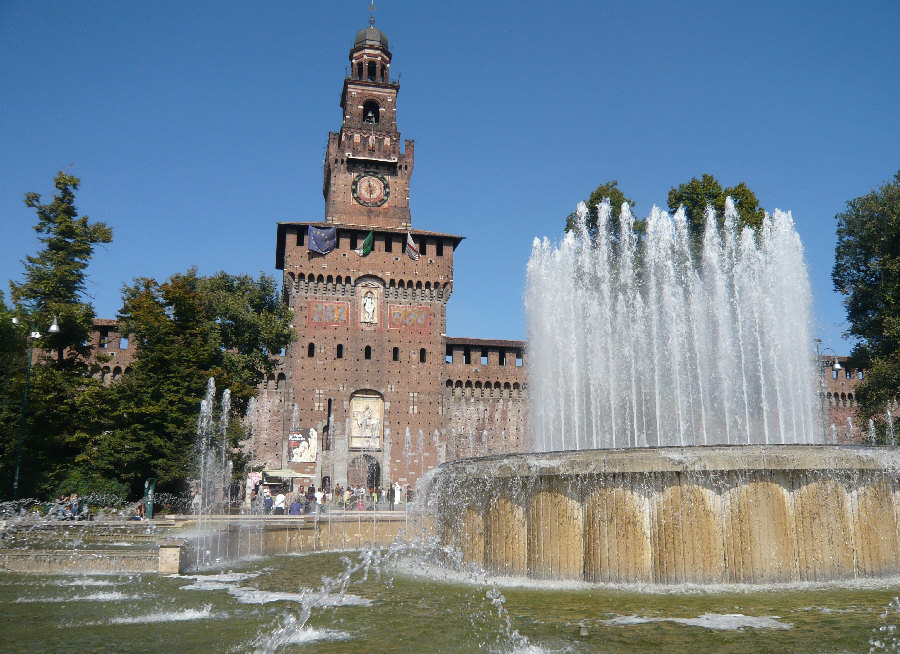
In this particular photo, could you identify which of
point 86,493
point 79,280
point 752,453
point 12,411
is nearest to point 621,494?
point 752,453

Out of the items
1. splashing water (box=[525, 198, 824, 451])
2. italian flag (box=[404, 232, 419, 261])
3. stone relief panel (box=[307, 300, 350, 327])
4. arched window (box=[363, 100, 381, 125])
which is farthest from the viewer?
arched window (box=[363, 100, 381, 125])

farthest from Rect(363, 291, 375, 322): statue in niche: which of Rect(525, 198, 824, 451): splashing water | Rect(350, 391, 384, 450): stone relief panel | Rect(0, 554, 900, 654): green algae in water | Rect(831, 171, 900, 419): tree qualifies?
Rect(0, 554, 900, 654): green algae in water

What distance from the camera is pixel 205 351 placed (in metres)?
23.2

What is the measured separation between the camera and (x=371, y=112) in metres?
37.4

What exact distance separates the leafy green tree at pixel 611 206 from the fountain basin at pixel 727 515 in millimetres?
20823

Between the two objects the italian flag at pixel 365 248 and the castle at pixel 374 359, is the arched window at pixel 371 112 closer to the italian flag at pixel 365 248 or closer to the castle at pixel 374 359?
the castle at pixel 374 359

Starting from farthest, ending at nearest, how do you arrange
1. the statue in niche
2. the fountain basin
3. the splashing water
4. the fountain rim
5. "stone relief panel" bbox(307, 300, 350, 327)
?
the statue in niche
"stone relief panel" bbox(307, 300, 350, 327)
the splashing water
the fountain rim
the fountain basin

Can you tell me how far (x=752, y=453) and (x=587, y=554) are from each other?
6.31 feet

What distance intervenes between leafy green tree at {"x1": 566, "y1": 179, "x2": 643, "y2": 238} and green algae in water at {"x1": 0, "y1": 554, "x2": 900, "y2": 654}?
70.0ft

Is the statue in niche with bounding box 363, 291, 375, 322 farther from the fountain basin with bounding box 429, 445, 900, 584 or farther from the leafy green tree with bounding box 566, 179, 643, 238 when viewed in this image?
the fountain basin with bounding box 429, 445, 900, 584

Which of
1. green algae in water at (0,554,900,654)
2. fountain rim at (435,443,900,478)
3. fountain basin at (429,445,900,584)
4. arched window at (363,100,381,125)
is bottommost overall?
green algae in water at (0,554,900,654)

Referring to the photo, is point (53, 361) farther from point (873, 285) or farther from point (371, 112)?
point (873, 285)

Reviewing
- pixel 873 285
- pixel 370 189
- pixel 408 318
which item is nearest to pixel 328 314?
pixel 408 318

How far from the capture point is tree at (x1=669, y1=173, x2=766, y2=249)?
26391mm
